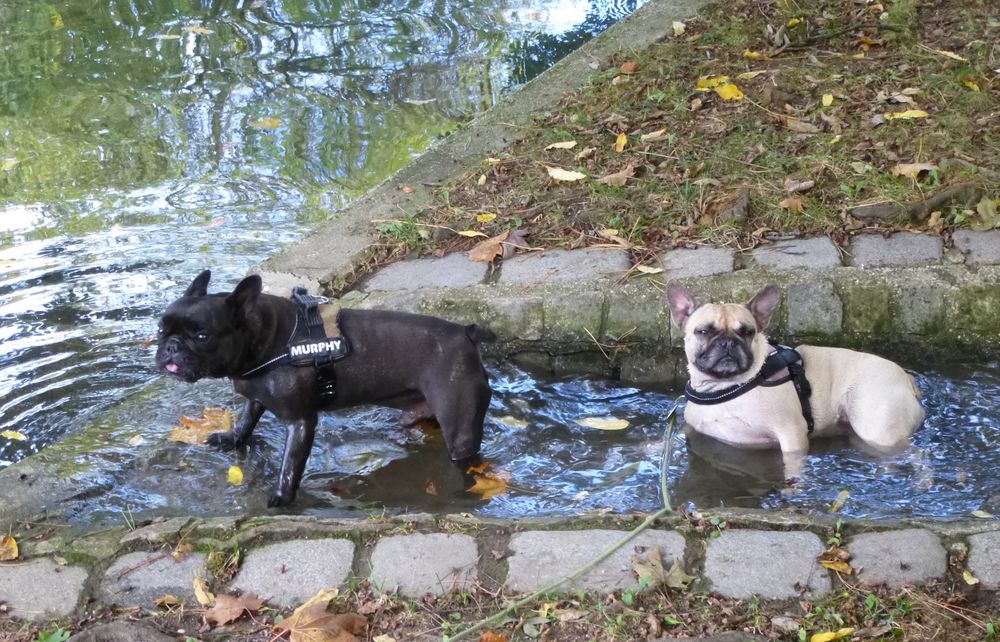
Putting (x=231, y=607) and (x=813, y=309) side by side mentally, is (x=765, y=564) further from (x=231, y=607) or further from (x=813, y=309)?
(x=813, y=309)

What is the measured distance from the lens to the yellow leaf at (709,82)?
752 centimetres

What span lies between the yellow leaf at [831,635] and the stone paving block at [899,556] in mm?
271

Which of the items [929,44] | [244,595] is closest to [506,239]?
[244,595]

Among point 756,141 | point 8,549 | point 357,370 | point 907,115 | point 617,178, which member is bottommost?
point 8,549

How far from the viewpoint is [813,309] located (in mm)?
5465

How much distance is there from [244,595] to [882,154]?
465 centimetres

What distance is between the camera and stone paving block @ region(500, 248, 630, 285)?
18.8ft

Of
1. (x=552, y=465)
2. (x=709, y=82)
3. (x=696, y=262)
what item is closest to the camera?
(x=552, y=465)

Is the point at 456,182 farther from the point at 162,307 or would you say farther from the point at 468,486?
the point at 468,486

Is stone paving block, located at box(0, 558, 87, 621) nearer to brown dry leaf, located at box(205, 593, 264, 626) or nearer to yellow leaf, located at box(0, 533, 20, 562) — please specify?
yellow leaf, located at box(0, 533, 20, 562)

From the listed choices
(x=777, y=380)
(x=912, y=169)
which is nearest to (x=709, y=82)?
(x=912, y=169)

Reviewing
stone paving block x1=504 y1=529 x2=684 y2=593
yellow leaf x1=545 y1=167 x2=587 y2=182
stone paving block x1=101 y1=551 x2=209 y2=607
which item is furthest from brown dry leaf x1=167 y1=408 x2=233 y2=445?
yellow leaf x1=545 y1=167 x2=587 y2=182

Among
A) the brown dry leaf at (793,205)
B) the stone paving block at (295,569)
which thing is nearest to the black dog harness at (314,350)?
the stone paving block at (295,569)

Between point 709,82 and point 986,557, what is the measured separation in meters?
4.72
